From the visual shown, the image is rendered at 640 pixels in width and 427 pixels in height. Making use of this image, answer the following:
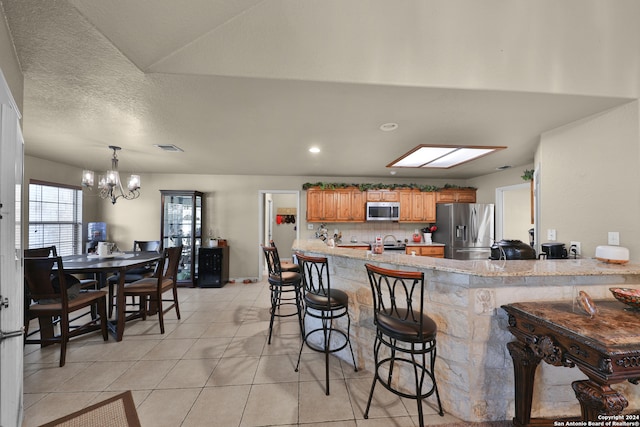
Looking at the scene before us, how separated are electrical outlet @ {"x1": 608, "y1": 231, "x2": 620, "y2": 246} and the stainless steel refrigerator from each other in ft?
9.42

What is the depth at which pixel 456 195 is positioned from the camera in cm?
535

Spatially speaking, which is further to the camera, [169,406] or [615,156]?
[615,156]

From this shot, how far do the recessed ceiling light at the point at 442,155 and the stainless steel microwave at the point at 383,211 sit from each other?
1402 mm

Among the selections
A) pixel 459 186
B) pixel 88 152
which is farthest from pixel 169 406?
pixel 459 186

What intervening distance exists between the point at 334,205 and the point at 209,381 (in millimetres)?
3722

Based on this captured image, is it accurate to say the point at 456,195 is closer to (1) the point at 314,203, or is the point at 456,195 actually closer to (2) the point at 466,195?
(2) the point at 466,195

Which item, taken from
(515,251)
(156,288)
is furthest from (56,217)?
(515,251)

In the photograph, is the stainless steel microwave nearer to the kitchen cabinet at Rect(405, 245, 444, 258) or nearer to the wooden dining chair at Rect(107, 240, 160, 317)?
the kitchen cabinet at Rect(405, 245, 444, 258)

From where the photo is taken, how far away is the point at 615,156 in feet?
6.73

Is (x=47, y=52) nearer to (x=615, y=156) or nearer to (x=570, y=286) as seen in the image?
(x=570, y=286)

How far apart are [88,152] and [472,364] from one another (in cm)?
528

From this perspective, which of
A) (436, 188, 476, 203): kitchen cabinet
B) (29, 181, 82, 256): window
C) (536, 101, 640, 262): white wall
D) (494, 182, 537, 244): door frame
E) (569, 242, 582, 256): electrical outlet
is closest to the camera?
(536, 101, 640, 262): white wall

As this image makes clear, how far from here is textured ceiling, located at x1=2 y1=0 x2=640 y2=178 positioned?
4.75ft

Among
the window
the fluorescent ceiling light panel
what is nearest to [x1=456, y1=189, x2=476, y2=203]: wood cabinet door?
the fluorescent ceiling light panel
